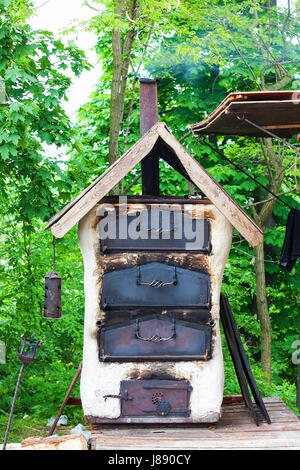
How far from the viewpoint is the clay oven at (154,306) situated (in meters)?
5.32

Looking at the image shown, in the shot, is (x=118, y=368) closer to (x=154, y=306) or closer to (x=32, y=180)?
(x=154, y=306)

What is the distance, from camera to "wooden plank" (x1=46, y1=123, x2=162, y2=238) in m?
5.07

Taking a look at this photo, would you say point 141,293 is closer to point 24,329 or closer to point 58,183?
point 58,183

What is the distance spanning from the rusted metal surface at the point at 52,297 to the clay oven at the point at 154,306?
0.28 metres

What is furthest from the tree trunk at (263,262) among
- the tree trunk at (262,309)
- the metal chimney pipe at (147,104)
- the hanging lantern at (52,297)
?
the hanging lantern at (52,297)

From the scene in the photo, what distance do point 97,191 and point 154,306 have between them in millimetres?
1170

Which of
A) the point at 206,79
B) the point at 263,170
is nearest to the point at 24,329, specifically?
the point at 263,170

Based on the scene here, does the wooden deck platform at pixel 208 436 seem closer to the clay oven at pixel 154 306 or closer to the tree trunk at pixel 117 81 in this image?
the clay oven at pixel 154 306

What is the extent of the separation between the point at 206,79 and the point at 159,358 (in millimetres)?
7991

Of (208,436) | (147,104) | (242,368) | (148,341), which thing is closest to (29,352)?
(148,341)

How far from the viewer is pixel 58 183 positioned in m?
7.62

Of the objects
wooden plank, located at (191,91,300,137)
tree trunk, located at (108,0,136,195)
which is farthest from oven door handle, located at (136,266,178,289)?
tree trunk, located at (108,0,136,195)

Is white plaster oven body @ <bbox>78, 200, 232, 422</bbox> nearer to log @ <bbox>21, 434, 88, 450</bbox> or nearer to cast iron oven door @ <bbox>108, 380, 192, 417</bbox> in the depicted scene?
cast iron oven door @ <bbox>108, 380, 192, 417</bbox>
